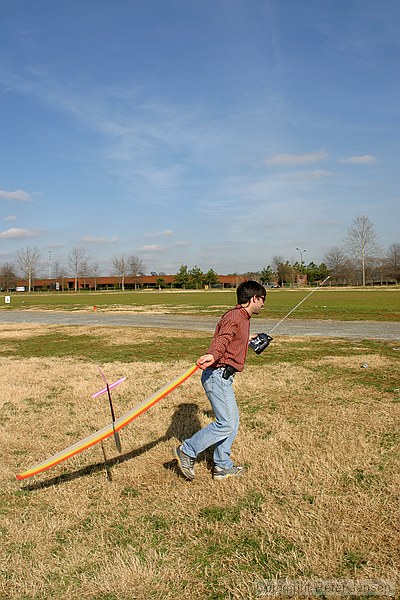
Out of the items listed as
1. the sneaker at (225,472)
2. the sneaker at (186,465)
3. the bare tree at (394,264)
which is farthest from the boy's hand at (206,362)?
the bare tree at (394,264)

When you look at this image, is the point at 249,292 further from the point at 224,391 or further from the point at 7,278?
the point at 7,278

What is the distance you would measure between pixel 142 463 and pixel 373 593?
3074mm

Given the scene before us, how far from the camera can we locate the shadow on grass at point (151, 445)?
5211mm

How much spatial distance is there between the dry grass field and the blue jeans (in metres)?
0.30

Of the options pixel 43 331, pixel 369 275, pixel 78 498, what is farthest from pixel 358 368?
pixel 369 275

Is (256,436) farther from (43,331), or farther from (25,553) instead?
(43,331)

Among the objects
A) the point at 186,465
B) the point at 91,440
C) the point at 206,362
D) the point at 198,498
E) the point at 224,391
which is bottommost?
the point at 198,498

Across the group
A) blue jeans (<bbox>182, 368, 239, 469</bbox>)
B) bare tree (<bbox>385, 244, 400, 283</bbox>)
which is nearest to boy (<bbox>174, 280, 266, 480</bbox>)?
blue jeans (<bbox>182, 368, 239, 469</bbox>)

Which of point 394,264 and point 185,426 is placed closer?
point 185,426

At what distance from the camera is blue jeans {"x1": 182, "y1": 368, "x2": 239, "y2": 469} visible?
16.7 feet

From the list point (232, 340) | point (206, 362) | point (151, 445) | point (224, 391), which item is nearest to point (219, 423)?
point (224, 391)

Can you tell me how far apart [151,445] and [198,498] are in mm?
1738

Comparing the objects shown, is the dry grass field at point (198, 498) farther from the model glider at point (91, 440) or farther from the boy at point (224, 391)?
the model glider at point (91, 440)

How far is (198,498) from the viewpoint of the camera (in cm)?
466
